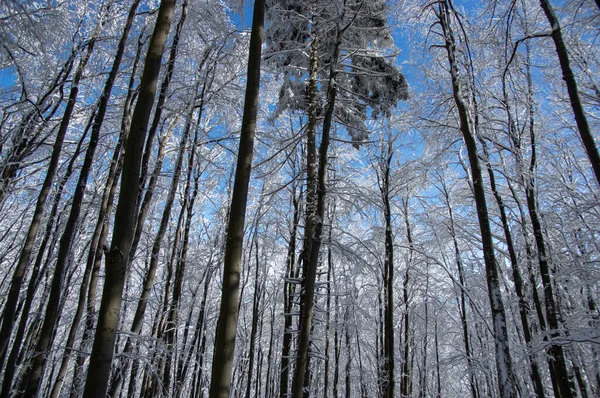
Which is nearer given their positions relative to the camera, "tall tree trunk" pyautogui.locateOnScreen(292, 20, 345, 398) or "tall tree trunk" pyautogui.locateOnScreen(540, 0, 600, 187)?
"tall tree trunk" pyautogui.locateOnScreen(540, 0, 600, 187)

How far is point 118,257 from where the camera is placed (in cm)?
248

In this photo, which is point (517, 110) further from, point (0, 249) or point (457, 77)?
point (0, 249)

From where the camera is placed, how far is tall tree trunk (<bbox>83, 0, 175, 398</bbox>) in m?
2.30

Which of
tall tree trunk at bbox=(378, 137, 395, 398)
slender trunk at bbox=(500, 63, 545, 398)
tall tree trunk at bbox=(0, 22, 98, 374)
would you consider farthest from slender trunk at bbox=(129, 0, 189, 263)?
slender trunk at bbox=(500, 63, 545, 398)

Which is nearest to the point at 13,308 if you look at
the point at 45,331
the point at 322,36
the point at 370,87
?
the point at 45,331

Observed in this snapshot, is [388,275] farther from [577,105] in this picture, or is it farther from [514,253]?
[577,105]

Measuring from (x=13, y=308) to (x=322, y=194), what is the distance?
4.63 meters

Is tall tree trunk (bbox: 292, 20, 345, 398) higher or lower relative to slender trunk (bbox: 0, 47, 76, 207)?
lower

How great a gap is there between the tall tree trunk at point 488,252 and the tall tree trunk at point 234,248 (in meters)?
3.88

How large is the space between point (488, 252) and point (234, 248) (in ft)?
14.1

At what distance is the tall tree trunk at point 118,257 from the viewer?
2.30m

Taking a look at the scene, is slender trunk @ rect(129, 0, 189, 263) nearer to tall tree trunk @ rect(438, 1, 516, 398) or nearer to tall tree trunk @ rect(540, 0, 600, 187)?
tall tree trunk @ rect(438, 1, 516, 398)

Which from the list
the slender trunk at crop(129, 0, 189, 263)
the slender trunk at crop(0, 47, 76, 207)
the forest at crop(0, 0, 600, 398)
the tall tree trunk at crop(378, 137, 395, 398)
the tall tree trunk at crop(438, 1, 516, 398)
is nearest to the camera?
the forest at crop(0, 0, 600, 398)

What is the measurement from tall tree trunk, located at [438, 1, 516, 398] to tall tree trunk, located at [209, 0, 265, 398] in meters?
3.88
